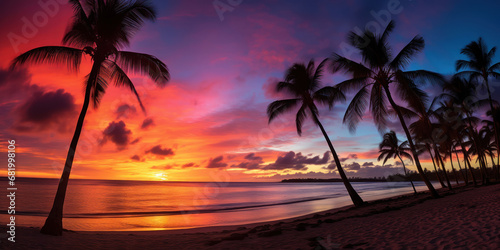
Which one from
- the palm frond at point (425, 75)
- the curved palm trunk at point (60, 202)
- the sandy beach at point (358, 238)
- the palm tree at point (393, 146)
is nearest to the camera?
the sandy beach at point (358, 238)

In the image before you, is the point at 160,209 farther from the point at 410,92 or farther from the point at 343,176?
the point at 410,92

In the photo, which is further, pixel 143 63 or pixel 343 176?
pixel 343 176

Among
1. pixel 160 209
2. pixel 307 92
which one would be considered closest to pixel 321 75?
pixel 307 92

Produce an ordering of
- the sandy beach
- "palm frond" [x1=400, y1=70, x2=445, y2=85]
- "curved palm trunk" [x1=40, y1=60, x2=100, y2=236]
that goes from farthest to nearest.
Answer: "palm frond" [x1=400, y1=70, x2=445, y2=85], "curved palm trunk" [x1=40, y1=60, x2=100, y2=236], the sandy beach

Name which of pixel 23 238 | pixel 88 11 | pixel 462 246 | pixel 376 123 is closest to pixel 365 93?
pixel 376 123

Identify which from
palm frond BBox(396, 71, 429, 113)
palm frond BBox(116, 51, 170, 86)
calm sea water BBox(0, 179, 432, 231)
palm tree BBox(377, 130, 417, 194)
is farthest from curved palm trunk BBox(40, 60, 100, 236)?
palm tree BBox(377, 130, 417, 194)

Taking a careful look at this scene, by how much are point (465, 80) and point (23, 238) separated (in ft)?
95.7

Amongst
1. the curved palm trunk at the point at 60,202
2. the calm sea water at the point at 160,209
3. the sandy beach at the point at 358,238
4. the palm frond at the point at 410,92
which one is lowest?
the calm sea water at the point at 160,209

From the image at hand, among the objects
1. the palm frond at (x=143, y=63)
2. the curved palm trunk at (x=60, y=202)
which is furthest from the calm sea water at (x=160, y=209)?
the palm frond at (x=143, y=63)

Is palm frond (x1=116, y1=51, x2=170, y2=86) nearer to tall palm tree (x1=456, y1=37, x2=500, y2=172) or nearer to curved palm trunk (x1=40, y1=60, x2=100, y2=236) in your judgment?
curved palm trunk (x1=40, y1=60, x2=100, y2=236)

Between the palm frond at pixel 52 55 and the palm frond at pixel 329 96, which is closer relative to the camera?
the palm frond at pixel 52 55

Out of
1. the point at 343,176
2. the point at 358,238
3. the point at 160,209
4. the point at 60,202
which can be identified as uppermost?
the point at 60,202

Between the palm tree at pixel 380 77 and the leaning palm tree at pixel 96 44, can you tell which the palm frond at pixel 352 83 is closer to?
the palm tree at pixel 380 77

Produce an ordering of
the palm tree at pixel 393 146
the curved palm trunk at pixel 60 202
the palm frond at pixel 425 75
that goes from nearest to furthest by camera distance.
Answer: the curved palm trunk at pixel 60 202 → the palm frond at pixel 425 75 → the palm tree at pixel 393 146
